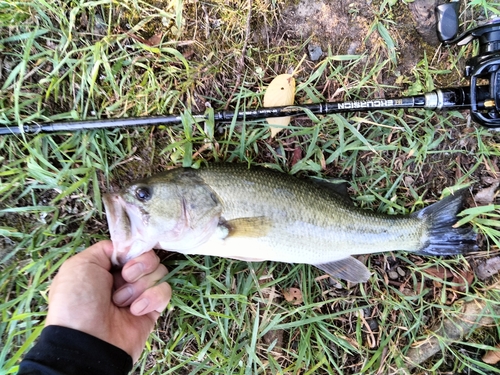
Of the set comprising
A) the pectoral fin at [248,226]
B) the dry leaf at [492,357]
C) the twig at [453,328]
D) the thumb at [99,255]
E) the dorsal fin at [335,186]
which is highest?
the dorsal fin at [335,186]

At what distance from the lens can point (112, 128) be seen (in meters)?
3.28

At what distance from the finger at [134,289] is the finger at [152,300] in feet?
0.19

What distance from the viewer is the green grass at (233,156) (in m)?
3.23

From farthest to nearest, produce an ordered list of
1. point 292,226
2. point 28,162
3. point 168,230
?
1. point 28,162
2. point 292,226
3. point 168,230

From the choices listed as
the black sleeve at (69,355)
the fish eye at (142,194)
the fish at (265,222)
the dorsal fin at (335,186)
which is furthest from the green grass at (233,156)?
the black sleeve at (69,355)

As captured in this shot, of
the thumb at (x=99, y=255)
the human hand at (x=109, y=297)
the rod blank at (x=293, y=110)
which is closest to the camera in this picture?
the human hand at (x=109, y=297)

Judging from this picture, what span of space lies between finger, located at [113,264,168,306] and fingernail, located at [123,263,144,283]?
0.06 meters

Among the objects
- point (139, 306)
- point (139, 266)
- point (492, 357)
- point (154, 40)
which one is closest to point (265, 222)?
point (139, 266)

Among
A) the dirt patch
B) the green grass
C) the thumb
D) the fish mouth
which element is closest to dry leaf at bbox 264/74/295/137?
the green grass

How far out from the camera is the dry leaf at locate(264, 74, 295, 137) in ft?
10.8

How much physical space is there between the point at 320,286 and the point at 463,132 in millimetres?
1893

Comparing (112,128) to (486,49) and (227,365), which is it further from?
(486,49)

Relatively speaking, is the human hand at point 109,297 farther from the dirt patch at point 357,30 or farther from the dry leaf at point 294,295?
the dirt patch at point 357,30

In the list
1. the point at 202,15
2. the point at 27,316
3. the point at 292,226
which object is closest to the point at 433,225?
the point at 292,226
